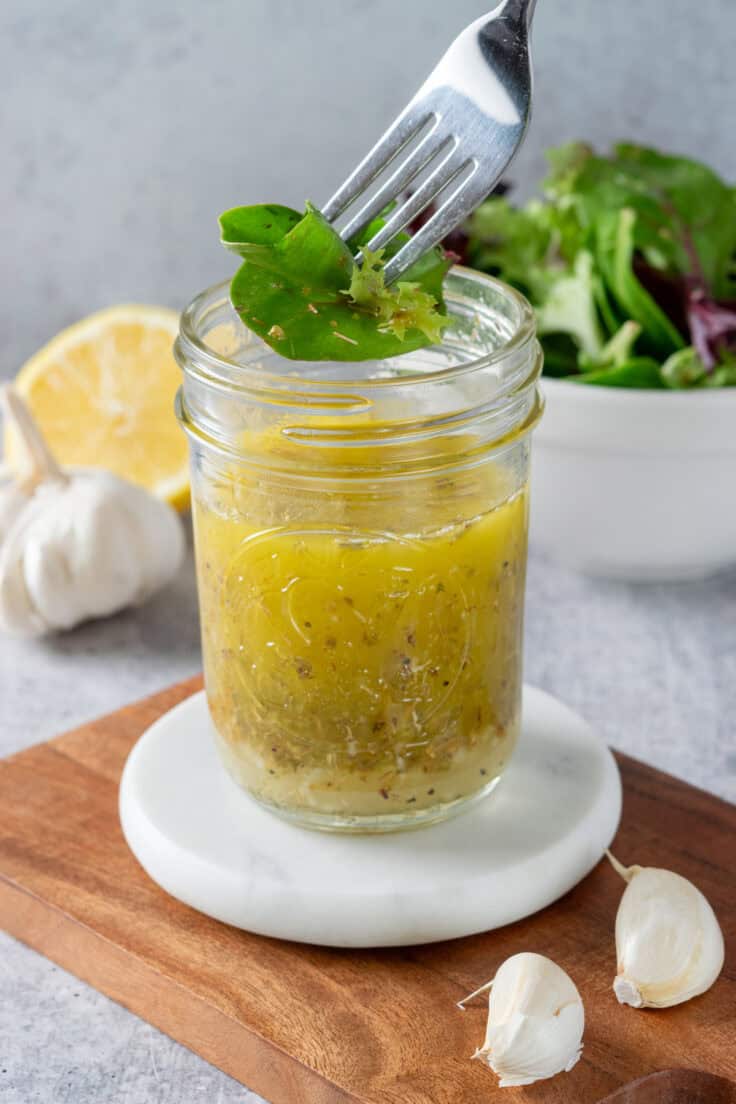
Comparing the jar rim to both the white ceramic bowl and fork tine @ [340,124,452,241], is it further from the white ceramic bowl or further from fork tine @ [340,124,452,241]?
the white ceramic bowl

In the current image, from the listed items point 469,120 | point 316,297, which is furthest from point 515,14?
point 316,297

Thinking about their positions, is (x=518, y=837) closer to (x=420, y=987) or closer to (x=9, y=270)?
(x=420, y=987)

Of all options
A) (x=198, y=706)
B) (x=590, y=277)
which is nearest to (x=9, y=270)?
(x=590, y=277)

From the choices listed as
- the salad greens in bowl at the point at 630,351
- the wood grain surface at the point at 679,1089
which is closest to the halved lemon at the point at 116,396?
the salad greens in bowl at the point at 630,351

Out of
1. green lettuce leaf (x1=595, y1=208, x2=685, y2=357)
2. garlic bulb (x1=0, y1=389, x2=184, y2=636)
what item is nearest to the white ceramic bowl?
green lettuce leaf (x1=595, y1=208, x2=685, y2=357)

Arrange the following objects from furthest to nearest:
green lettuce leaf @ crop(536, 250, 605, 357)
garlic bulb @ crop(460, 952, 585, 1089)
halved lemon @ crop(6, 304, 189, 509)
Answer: halved lemon @ crop(6, 304, 189, 509), green lettuce leaf @ crop(536, 250, 605, 357), garlic bulb @ crop(460, 952, 585, 1089)

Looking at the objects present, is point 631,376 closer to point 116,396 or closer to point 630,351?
point 630,351

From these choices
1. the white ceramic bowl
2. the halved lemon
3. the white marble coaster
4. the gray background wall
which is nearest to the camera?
the white marble coaster

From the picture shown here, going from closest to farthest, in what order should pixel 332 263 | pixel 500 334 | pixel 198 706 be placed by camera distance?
pixel 332 263, pixel 500 334, pixel 198 706
